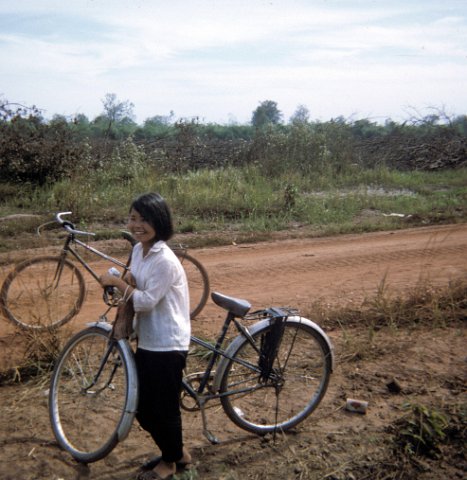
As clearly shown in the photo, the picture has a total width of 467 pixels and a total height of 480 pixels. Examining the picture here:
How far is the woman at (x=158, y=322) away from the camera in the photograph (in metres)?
3.41

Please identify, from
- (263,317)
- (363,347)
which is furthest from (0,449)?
(363,347)

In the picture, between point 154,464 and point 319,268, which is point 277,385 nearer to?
point 154,464

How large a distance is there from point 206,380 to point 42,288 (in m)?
2.35

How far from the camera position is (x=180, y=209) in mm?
11148

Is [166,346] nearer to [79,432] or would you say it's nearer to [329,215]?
[79,432]

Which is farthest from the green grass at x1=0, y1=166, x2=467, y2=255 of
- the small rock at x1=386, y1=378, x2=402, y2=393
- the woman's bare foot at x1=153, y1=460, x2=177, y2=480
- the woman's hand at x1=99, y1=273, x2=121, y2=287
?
the woman's bare foot at x1=153, y1=460, x2=177, y2=480

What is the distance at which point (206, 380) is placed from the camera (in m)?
3.93

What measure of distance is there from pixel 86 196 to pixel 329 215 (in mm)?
4290

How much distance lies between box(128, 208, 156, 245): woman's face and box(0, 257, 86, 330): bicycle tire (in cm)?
225

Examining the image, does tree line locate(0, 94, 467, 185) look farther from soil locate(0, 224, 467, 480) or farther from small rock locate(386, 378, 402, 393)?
small rock locate(386, 378, 402, 393)

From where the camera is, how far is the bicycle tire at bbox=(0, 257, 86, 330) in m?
5.65

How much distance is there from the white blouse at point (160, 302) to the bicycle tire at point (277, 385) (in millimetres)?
551

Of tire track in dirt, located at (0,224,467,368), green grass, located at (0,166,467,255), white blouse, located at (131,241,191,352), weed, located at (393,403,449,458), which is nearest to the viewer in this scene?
white blouse, located at (131,241,191,352)

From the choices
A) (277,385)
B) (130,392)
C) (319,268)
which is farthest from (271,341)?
(319,268)
